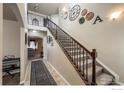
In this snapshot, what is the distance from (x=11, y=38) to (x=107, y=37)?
3.12 metres

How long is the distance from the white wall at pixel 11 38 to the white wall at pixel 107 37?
7.49 feet

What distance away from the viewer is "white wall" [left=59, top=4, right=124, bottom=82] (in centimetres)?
169

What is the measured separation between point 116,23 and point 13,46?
335 centimetres

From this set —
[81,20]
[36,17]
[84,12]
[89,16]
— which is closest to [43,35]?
[36,17]

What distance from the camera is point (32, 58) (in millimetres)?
4289

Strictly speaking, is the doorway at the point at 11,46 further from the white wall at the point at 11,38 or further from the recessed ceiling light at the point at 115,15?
the recessed ceiling light at the point at 115,15

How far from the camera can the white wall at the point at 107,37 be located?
1691 millimetres

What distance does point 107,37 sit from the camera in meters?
1.91

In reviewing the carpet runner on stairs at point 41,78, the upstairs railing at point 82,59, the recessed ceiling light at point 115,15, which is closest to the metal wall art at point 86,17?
the recessed ceiling light at point 115,15

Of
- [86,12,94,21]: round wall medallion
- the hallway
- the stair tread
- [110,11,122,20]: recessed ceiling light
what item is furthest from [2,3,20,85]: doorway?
[110,11,122,20]: recessed ceiling light

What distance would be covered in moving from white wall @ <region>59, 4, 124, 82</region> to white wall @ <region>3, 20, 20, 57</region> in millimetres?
2282
